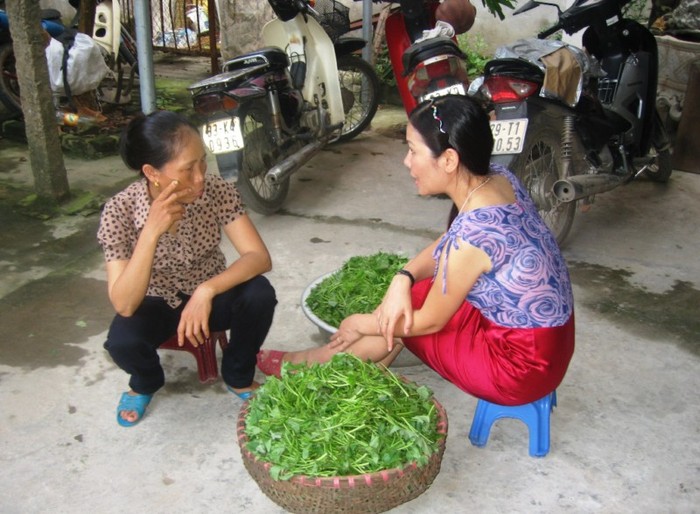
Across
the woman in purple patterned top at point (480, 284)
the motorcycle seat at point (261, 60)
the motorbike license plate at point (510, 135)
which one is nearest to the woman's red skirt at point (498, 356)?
the woman in purple patterned top at point (480, 284)

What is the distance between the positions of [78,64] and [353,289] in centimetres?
378

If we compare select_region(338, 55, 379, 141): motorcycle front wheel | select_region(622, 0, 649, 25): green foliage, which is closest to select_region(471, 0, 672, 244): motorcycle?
select_region(338, 55, 379, 141): motorcycle front wheel

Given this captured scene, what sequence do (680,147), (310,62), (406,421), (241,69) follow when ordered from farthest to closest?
(680,147)
(310,62)
(241,69)
(406,421)

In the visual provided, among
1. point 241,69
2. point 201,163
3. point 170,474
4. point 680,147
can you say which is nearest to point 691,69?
point 680,147

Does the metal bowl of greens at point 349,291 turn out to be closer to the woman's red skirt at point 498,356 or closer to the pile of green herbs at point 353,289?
the pile of green herbs at point 353,289

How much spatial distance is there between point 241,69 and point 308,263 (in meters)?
1.23

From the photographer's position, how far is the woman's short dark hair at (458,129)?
2.00 metres

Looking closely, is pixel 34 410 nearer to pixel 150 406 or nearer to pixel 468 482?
pixel 150 406

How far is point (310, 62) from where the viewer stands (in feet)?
16.2

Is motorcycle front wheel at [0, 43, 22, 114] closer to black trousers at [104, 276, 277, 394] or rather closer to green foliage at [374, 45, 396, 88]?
green foliage at [374, 45, 396, 88]

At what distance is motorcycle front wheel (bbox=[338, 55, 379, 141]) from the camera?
5.98 metres

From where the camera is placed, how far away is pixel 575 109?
12.5 ft

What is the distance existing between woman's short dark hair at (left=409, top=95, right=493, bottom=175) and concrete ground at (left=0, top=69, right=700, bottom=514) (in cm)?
105

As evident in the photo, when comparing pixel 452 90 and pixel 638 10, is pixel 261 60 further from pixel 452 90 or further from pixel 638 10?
pixel 638 10
